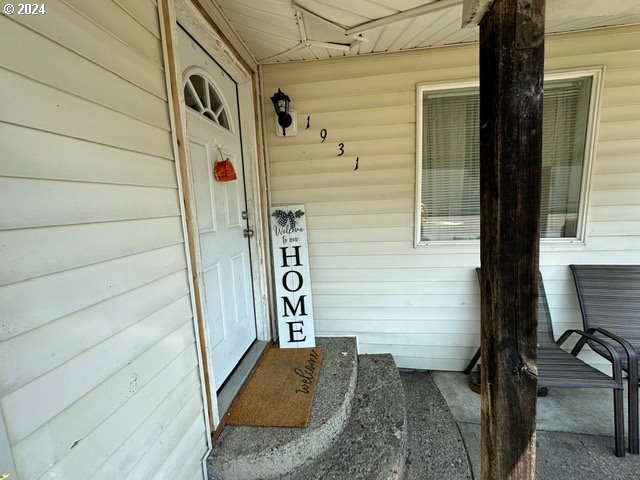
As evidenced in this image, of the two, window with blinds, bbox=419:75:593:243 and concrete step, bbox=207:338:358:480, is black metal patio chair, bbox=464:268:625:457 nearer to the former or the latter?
window with blinds, bbox=419:75:593:243

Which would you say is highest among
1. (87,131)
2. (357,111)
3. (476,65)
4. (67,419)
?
(476,65)

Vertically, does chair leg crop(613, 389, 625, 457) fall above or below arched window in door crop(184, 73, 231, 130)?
below

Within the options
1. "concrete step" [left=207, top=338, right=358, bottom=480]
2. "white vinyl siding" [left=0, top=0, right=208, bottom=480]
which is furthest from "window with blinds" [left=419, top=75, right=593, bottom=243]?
"white vinyl siding" [left=0, top=0, right=208, bottom=480]

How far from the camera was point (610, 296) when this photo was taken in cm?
204

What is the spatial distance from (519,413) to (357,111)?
2.06m

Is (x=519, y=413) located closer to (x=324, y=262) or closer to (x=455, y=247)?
(x=455, y=247)

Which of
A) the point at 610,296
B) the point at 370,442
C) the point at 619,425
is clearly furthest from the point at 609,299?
the point at 370,442

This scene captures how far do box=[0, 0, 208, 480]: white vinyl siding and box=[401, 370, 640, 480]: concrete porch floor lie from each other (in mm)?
1318

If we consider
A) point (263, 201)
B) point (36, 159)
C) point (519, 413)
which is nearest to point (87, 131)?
point (36, 159)

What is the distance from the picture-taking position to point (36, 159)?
0.68m

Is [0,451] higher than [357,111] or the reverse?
the reverse

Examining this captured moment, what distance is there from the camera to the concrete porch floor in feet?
4.92

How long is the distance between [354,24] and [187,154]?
1.35 m

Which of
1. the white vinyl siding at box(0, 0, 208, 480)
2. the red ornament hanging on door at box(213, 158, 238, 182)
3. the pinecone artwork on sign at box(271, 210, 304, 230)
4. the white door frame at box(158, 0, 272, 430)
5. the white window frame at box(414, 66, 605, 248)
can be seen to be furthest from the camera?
the pinecone artwork on sign at box(271, 210, 304, 230)
